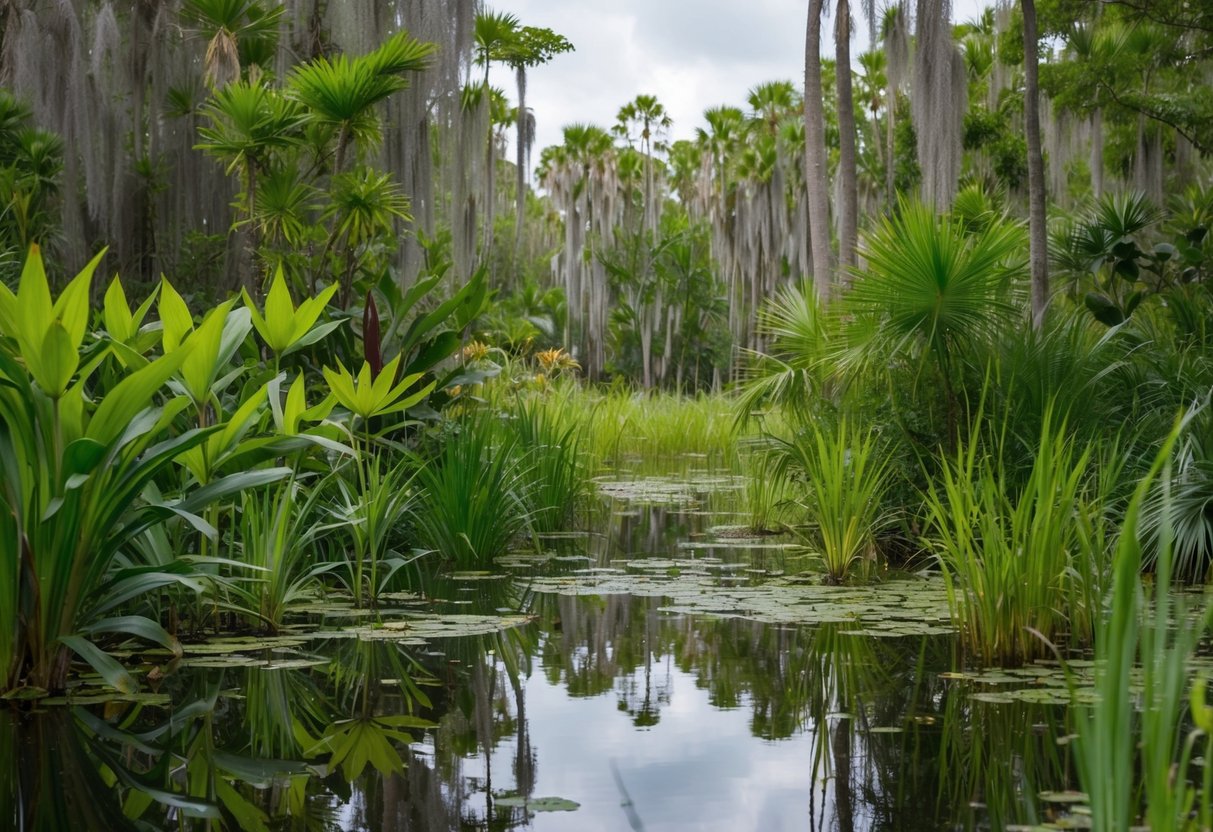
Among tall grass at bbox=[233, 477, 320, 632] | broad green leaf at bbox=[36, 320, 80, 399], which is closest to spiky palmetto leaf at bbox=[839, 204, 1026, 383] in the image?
tall grass at bbox=[233, 477, 320, 632]

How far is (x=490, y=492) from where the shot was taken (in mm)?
7691

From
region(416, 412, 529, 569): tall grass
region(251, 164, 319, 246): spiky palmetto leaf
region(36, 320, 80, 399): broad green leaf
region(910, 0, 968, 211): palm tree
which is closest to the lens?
region(36, 320, 80, 399): broad green leaf

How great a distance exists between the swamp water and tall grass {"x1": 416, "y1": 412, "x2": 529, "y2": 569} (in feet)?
4.27

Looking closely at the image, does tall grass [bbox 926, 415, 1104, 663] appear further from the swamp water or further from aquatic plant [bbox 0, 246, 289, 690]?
aquatic plant [bbox 0, 246, 289, 690]

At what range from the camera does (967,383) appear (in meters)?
7.70

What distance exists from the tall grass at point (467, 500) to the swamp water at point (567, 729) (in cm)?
130

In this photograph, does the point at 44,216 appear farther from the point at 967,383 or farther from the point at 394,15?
the point at 967,383

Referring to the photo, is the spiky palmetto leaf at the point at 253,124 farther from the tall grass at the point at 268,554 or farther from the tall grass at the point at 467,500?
the tall grass at the point at 268,554

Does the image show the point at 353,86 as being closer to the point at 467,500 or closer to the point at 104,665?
the point at 467,500

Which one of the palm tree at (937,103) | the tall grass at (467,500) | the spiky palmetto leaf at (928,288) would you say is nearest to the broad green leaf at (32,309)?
the tall grass at (467,500)

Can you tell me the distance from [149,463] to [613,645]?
7.22 feet

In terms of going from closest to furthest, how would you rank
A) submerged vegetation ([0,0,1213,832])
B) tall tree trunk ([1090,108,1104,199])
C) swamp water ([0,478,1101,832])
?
swamp water ([0,478,1101,832])
submerged vegetation ([0,0,1213,832])
tall tree trunk ([1090,108,1104,199])

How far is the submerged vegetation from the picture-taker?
360cm

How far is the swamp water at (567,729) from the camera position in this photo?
3152 millimetres
